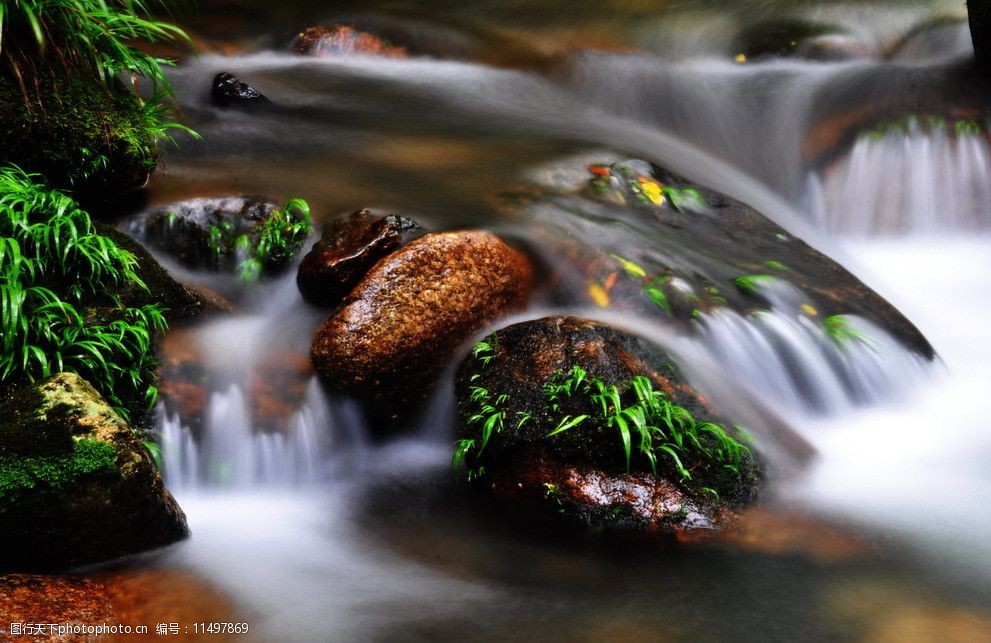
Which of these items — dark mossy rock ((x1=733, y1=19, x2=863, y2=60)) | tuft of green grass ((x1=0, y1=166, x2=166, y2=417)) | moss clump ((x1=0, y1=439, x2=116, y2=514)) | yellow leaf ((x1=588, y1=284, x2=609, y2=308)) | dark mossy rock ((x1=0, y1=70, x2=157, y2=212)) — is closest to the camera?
moss clump ((x1=0, y1=439, x2=116, y2=514))

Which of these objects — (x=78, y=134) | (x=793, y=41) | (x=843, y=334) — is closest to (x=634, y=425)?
(x=843, y=334)

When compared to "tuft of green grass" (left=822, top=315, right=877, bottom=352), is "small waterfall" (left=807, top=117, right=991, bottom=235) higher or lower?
higher

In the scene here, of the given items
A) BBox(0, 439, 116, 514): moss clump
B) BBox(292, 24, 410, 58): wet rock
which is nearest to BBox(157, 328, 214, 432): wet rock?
BBox(0, 439, 116, 514): moss clump

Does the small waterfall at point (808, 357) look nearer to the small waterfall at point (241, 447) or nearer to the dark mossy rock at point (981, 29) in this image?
the small waterfall at point (241, 447)

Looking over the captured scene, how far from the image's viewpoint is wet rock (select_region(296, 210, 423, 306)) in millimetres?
4383

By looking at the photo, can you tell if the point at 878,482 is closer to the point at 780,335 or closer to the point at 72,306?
the point at 780,335

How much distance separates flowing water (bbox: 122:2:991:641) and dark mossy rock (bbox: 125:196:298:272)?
7.8 inches

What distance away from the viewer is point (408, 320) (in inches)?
161

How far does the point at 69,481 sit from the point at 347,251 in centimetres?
192

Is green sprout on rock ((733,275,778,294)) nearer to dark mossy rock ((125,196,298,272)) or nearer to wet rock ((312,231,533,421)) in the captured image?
wet rock ((312,231,533,421))

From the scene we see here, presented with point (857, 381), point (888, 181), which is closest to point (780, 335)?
point (857, 381)

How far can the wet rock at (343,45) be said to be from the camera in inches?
338

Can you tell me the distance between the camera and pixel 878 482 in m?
3.98

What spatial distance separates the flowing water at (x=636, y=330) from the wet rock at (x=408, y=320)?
201 millimetres
